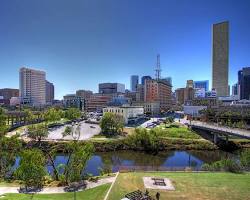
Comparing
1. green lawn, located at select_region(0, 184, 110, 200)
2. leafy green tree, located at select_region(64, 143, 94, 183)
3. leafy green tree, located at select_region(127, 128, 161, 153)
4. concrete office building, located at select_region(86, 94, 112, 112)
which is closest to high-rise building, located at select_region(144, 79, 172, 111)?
concrete office building, located at select_region(86, 94, 112, 112)

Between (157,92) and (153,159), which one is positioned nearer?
(153,159)

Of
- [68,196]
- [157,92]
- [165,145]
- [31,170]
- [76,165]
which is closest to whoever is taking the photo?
Answer: [68,196]

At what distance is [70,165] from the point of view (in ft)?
103

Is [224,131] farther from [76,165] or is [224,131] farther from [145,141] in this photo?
[76,165]

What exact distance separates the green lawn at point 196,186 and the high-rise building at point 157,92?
13180cm

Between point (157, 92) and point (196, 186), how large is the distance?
474ft

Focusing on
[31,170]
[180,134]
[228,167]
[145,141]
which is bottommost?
[145,141]

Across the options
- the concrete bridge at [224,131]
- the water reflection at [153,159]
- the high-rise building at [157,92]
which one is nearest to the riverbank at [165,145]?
the water reflection at [153,159]

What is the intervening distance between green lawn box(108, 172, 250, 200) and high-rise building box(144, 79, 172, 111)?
13180 cm

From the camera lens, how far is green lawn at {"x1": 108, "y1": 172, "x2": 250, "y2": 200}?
24.5 meters

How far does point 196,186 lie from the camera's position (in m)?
27.0

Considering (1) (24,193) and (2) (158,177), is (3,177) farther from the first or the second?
(2) (158,177)

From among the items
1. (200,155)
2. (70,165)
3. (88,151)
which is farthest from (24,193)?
(200,155)

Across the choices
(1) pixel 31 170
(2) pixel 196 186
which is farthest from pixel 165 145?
(1) pixel 31 170
